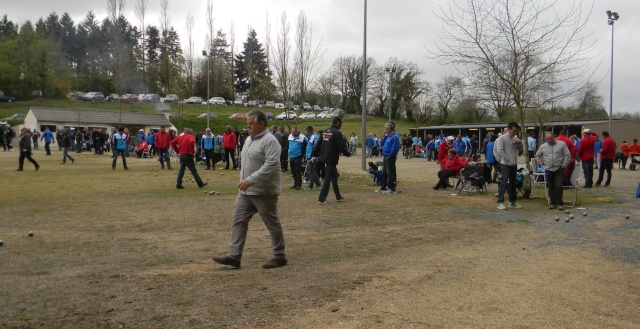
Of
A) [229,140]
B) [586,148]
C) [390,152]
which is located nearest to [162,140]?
[229,140]

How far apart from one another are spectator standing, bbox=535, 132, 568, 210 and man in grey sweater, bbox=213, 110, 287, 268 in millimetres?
7715

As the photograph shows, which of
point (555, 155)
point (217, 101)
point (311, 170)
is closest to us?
point (555, 155)

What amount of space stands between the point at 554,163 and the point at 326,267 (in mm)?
7452

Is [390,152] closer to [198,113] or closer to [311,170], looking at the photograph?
[311,170]

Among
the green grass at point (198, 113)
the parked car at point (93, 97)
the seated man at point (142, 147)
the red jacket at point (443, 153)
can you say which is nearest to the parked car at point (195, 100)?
the green grass at point (198, 113)

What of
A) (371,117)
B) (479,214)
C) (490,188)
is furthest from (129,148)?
(371,117)

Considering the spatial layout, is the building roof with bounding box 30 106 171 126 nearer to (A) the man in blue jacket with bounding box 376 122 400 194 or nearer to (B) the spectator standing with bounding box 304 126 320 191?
(B) the spectator standing with bounding box 304 126 320 191

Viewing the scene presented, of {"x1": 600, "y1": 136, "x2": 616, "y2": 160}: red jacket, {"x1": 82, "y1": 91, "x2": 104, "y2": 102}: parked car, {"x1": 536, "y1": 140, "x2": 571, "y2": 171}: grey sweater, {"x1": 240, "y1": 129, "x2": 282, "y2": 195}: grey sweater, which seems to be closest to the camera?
{"x1": 240, "y1": 129, "x2": 282, "y2": 195}: grey sweater

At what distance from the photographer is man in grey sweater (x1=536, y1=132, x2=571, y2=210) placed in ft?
37.9

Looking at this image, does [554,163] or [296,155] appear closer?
[554,163]

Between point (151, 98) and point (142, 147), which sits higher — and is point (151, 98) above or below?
above

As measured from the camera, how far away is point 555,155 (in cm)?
1162

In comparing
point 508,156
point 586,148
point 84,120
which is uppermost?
point 84,120

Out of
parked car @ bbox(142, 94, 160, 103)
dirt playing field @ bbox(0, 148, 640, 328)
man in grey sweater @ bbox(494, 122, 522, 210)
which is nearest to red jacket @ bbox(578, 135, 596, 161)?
dirt playing field @ bbox(0, 148, 640, 328)
